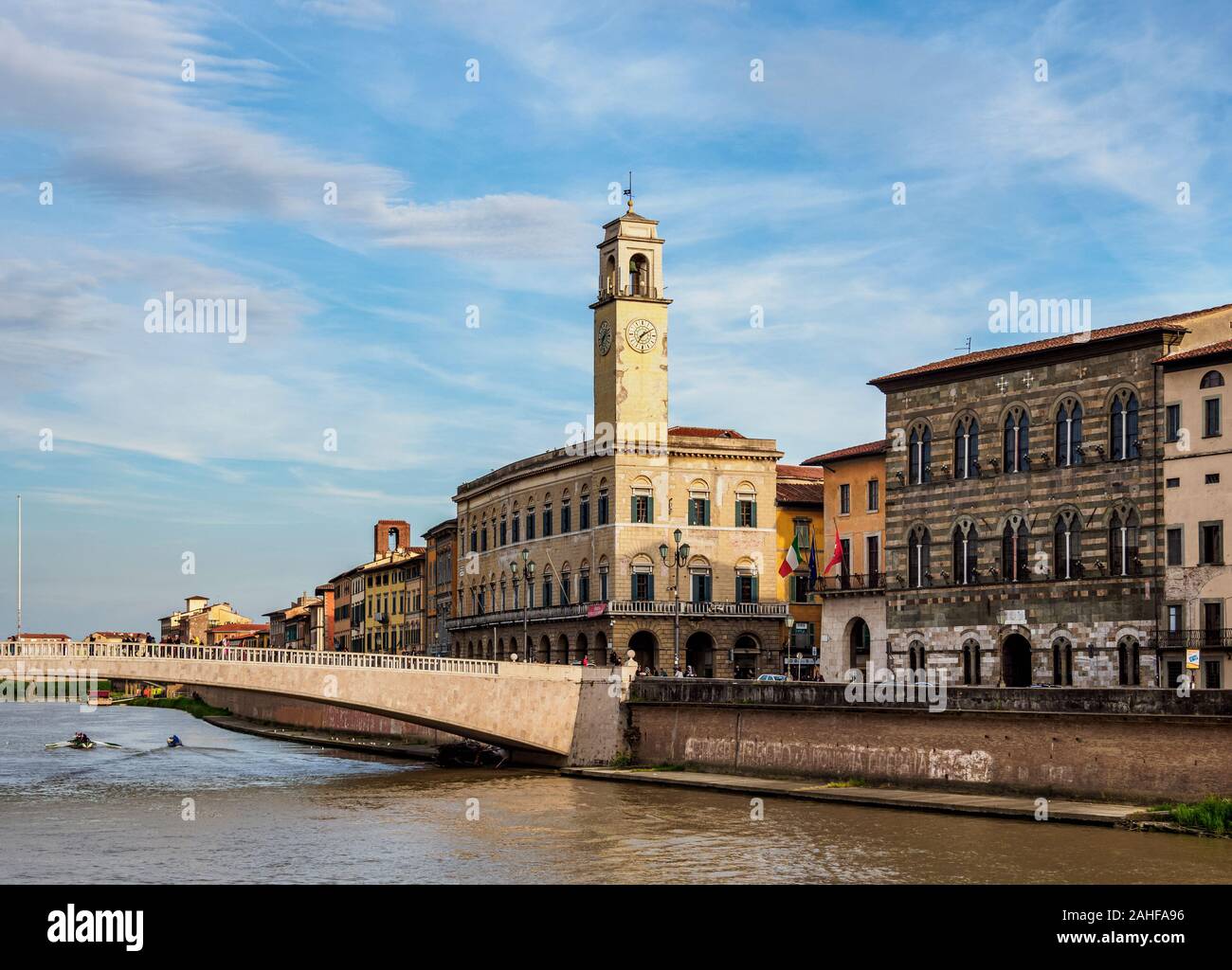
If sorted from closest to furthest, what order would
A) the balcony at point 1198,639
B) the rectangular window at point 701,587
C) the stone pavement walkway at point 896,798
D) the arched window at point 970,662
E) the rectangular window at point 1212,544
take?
the stone pavement walkway at point 896,798 → the balcony at point 1198,639 → the rectangular window at point 1212,544 → the arched window at point 970,662 → the rectangular window at point 701,587

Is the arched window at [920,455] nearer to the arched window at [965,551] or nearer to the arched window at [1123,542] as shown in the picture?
the arched window at [965,551]

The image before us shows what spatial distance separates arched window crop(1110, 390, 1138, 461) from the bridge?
56.4 feet

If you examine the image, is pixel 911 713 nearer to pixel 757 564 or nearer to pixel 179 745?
pixel 757 564

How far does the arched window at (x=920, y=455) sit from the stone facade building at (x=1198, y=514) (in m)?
9.74

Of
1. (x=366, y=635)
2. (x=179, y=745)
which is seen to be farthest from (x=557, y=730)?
(x=366, y=635)

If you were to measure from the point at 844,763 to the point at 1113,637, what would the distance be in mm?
11016

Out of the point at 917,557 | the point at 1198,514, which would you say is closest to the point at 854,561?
the point at 917,557

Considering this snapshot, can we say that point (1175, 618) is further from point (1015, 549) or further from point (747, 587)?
point (747, 587)

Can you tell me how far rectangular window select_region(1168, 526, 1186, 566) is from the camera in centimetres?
5012

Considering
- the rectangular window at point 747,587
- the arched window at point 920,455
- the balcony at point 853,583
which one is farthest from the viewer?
the rectangular window at point 747,587

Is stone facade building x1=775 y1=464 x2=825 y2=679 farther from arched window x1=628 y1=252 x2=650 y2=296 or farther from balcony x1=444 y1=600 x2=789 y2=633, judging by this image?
arched window x1=628 y1=252 x2=650 y2=296

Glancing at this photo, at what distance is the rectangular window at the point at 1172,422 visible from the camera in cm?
5031

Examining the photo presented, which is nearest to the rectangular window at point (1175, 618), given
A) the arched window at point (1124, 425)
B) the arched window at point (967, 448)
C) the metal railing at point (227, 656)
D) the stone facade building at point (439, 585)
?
the arched window at point (1124, 425)
